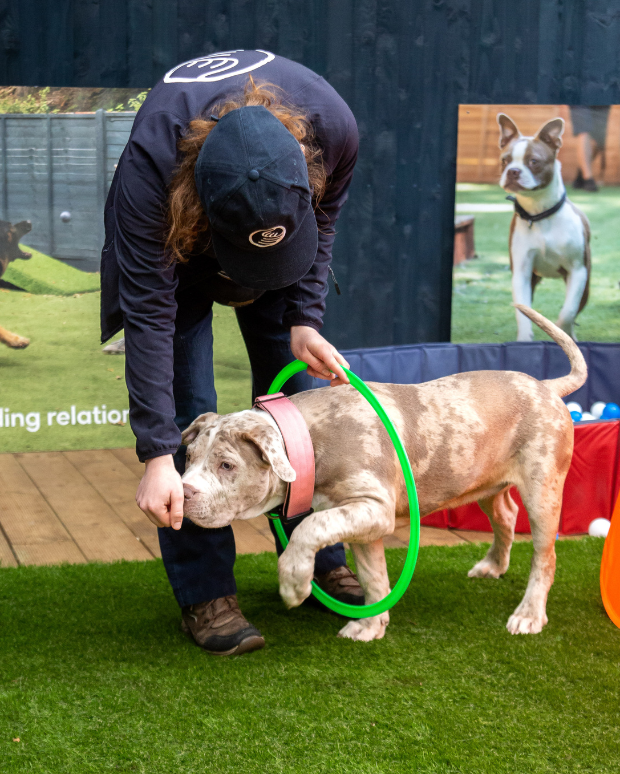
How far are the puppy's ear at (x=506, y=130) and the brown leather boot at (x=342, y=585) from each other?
10.1ft

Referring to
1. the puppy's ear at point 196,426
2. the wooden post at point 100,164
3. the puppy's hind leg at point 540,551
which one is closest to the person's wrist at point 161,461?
the puppy's ear at point 196,426

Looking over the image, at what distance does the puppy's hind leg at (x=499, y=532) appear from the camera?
9.31 feet

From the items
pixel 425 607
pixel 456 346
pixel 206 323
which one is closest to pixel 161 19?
pixel 456 346

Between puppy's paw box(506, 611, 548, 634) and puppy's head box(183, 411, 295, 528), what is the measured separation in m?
0.91

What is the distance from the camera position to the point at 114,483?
4.13 metres

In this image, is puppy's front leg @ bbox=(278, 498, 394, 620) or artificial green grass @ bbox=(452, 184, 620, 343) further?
artificial green grass @ bbox=(452, 184, 620, 343)

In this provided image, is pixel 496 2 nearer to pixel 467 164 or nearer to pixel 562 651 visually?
pixel 467 164

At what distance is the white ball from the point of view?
3.41 meters

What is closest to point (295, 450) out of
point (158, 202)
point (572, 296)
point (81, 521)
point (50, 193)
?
point (158, 202)

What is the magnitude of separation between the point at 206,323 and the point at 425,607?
3.76 ft

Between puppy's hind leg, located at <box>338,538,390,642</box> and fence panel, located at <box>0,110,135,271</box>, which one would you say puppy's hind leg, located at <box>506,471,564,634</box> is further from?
fence panel, located at <box>0,110,135,271</box>

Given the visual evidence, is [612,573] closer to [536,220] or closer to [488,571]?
[488,571]

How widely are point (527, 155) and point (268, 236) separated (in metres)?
3.64

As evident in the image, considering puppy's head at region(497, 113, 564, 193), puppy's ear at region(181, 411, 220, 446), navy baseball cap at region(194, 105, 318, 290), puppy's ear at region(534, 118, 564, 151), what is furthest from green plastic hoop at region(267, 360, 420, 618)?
puppy's ear at region(534, 118, 564, 151)
